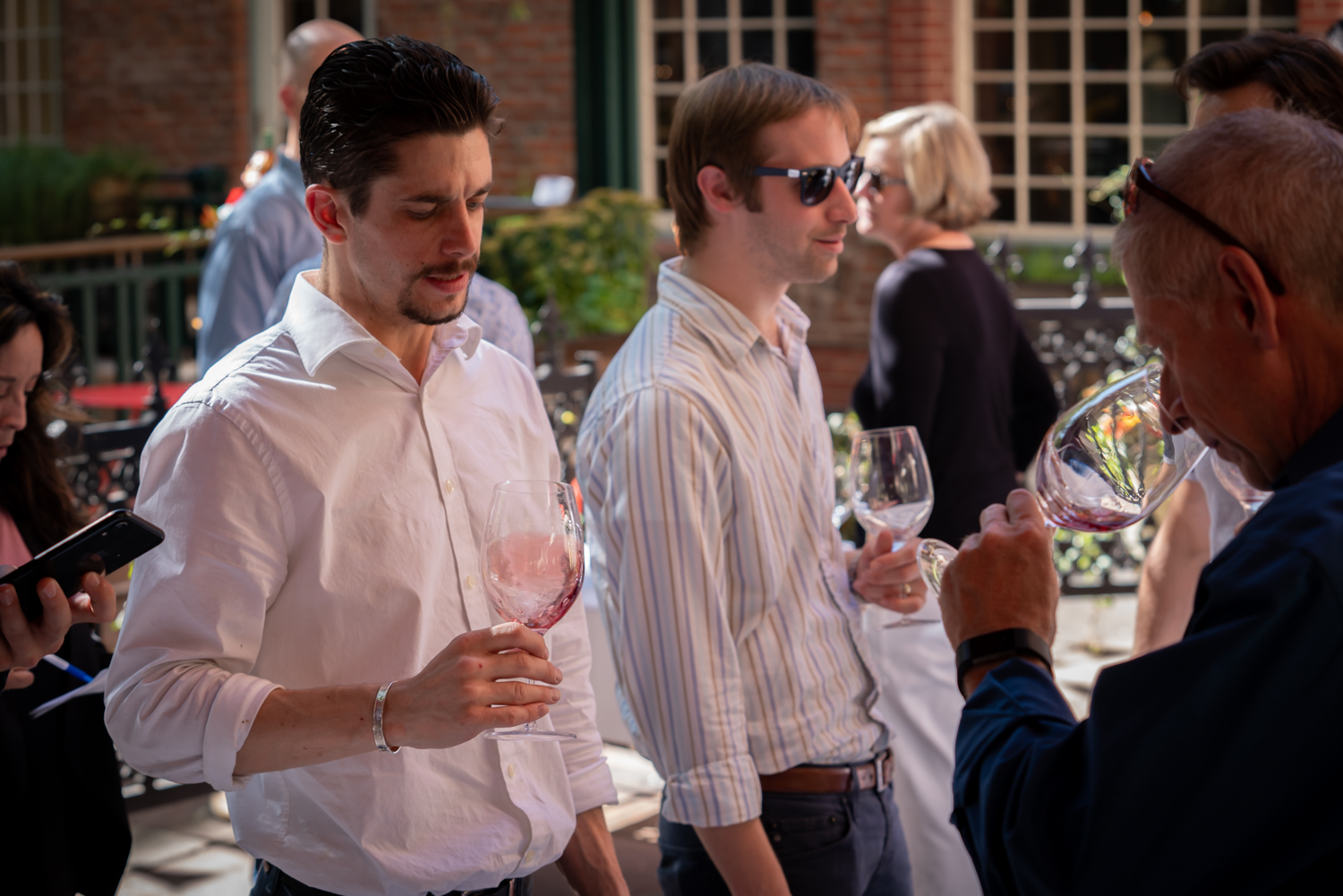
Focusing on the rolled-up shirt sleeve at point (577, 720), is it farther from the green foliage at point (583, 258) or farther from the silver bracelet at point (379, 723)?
the green foliage at point (583, 258)

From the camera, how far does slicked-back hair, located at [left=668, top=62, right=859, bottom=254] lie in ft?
6.86

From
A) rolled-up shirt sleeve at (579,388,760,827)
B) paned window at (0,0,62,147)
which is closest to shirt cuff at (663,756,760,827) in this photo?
rolled-up shirt sleeve at (579,388,760,827)

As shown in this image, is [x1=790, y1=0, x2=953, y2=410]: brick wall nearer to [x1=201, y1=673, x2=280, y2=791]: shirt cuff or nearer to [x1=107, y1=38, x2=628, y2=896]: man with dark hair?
[x1=107, y1=38, x2=628, y2=896]: man with dark hair

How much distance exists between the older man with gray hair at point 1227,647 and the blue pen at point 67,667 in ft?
4.11

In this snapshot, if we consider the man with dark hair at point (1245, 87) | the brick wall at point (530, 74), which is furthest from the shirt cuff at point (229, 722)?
the brick wall at point (530, 74)

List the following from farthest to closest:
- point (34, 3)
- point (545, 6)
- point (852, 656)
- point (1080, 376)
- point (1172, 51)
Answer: point (34, 3) < point (545, 6) < point (1172, 51) < point (1080, 376) < point (852, 656)

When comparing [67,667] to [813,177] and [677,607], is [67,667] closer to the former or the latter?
[677,607]

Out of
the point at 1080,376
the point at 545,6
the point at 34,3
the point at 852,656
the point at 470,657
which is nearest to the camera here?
the point at 470,657

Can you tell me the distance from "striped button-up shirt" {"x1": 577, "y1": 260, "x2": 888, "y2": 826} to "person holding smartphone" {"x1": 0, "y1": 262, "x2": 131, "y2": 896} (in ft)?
2.49

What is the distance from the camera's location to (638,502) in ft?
5.91

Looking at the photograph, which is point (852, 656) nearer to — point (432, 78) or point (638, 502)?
point (638, 502)

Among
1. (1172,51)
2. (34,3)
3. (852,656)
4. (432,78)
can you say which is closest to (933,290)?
(852,656)

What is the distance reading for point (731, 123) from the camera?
210 centimetres

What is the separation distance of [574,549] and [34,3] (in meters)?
11.7
